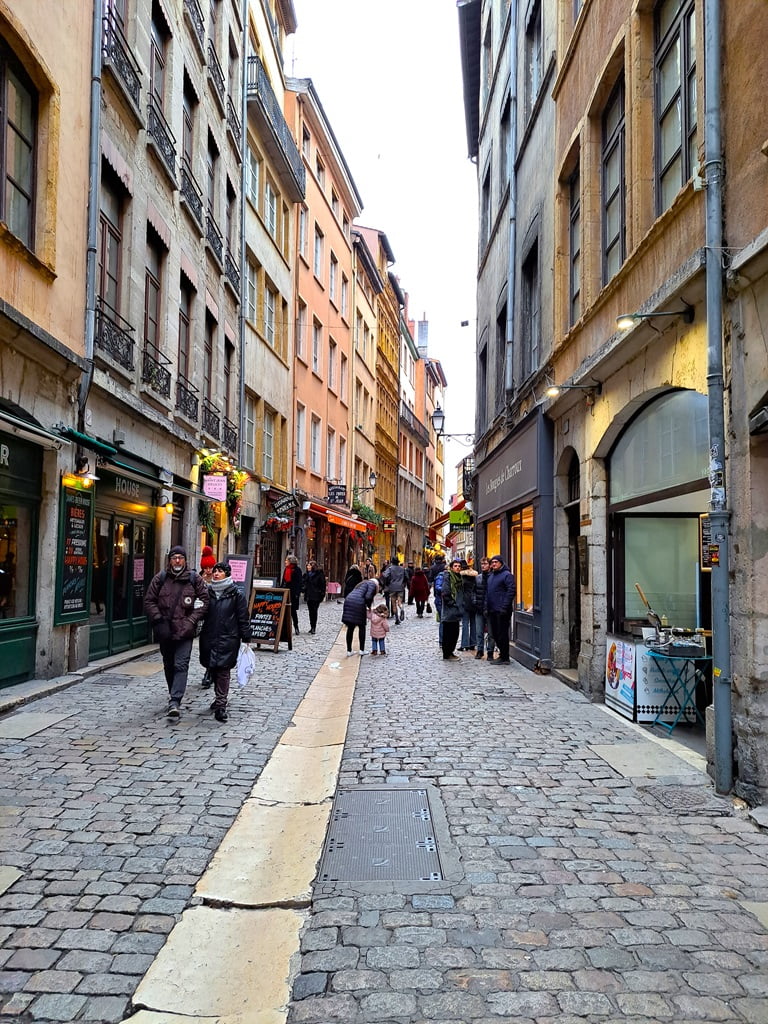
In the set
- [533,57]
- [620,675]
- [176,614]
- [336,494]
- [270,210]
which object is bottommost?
[620,675]

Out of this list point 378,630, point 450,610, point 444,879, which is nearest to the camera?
point 444,879

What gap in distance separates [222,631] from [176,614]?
0.48 meters

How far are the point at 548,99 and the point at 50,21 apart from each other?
24.7 ft

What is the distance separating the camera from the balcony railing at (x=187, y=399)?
49.7 ft

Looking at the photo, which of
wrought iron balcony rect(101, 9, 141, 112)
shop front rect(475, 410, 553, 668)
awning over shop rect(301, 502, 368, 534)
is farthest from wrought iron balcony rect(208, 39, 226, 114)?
awning over shop rect(301, 502, 368, 534)

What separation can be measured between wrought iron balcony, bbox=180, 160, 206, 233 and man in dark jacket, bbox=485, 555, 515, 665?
9.03 meters

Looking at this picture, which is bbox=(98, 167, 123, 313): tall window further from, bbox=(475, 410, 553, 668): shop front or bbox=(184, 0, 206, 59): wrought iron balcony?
bbox=(475, 410, 553, 668): shop front

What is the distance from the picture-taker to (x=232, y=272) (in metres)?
19.3

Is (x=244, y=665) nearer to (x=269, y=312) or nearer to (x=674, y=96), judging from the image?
(x=674, y=96)

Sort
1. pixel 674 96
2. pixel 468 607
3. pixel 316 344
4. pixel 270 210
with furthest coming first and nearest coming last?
A: pixel 316 344 < pixel 270 210 < pixel 468 607 < pixel 674 96

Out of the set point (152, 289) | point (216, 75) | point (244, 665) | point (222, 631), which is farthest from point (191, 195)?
point (244, 665)

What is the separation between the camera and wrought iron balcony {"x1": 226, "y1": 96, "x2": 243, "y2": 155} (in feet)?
61.4

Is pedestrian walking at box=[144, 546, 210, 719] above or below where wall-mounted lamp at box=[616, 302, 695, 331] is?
below

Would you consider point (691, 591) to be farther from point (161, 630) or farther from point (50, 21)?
point (50, 21)
